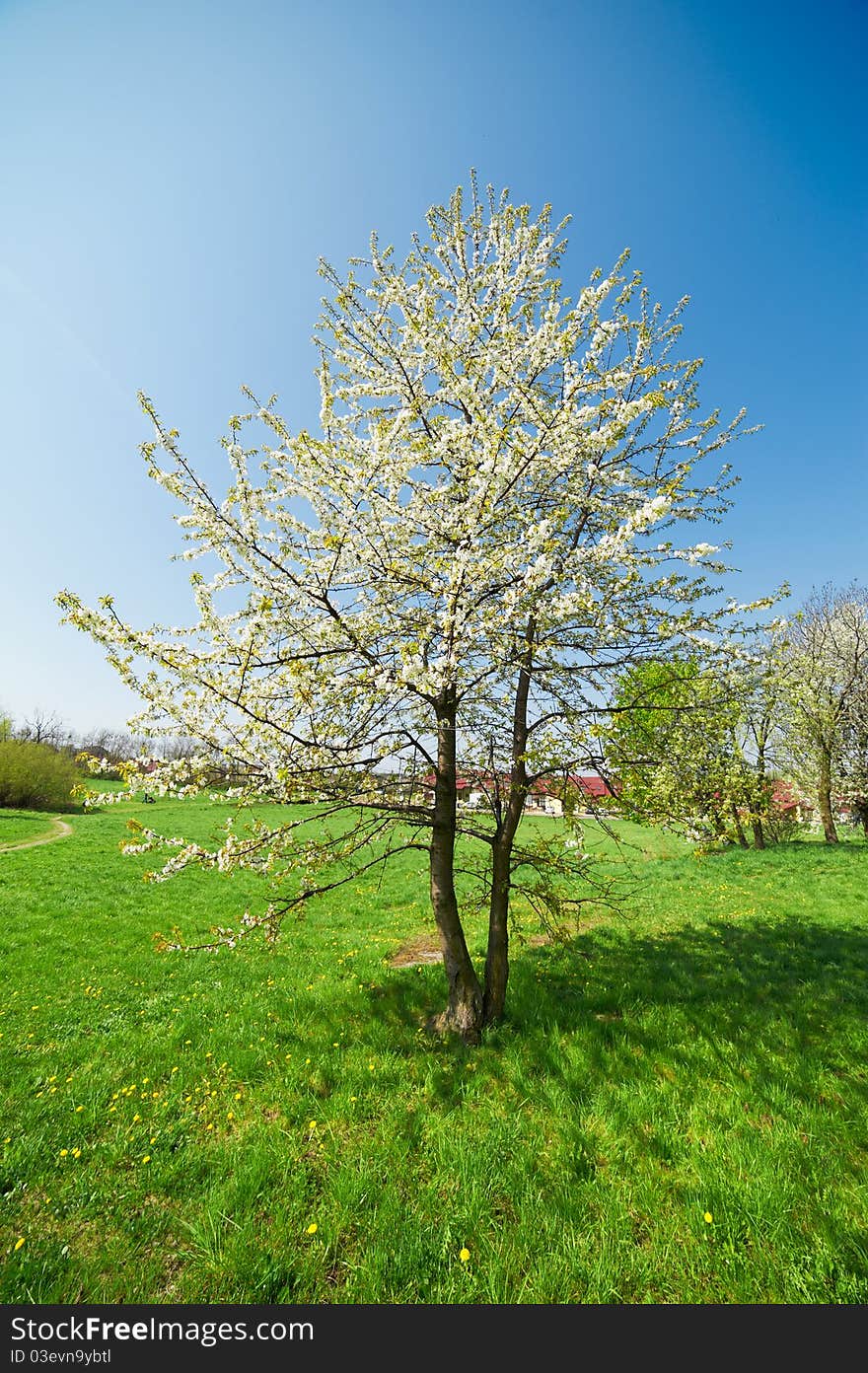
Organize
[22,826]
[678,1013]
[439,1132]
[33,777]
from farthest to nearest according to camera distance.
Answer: [33,777]
[22,826]
[678,1013]
[439,1132]

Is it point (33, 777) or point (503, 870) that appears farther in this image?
point (33, 777)

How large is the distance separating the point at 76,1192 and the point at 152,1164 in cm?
56

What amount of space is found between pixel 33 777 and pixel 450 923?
142ft

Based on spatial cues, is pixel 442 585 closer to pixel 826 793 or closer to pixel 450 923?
pixel 450 923

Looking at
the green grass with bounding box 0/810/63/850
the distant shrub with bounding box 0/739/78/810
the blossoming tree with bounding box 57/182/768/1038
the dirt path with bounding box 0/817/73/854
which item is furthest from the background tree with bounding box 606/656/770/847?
the distant shrub with bounding box 0/739/78/810

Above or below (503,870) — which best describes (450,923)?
below

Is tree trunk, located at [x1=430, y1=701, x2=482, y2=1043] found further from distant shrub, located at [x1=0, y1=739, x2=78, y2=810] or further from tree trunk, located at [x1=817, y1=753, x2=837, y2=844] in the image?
distant shrub, located at [x1=0, y1=739, x2=78, y2=810]

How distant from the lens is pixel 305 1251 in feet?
11.1

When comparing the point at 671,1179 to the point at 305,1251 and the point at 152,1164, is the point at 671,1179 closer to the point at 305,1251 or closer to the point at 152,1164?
the point at 305,1251

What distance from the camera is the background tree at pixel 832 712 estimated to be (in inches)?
867

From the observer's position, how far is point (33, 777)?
36156mm

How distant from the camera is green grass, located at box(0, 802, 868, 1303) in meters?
3.20

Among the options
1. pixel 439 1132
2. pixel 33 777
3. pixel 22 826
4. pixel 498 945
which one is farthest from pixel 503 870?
pixel 33 777

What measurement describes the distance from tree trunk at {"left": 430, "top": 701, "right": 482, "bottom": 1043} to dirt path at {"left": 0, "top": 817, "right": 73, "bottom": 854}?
22.9 metres
